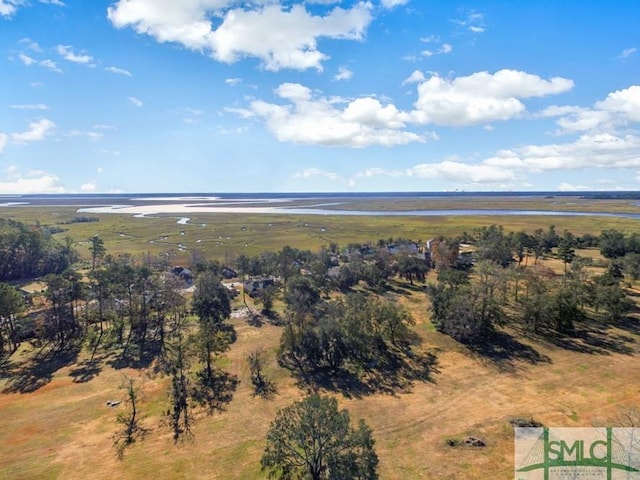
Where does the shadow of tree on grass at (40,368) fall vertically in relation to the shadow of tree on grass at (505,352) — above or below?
below

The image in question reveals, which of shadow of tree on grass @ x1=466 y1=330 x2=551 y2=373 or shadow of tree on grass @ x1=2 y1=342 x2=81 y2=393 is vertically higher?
shadow of tree on grass @ x1=466 y1=330 x2=551 y2=373

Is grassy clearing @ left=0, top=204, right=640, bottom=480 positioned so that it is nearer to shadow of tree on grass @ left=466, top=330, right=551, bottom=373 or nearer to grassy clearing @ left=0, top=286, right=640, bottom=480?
grassy clearing @ left=0, top=286, right=640, bottom=480

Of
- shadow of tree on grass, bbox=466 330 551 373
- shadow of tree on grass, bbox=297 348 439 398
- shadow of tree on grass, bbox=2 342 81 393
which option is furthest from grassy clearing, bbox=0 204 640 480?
shadow of tree on grass, bbox=297 348 439 398

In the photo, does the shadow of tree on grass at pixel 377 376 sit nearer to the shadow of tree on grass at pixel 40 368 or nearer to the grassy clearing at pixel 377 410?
the grassy clearing at pixel 377 410

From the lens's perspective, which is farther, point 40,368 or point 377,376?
point 40,368

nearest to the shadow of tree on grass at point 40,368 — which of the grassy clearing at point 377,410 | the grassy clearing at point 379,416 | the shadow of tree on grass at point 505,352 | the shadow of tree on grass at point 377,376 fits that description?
the grassy clearing at point 377,410

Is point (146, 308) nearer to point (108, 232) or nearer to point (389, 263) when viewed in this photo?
point (389, 263)

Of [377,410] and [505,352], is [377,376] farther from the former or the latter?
[505,352]

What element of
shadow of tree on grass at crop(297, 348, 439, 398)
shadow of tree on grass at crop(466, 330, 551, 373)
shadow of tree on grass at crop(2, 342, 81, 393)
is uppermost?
shadow of tree on grass at crop(466, 330, 551, 373)

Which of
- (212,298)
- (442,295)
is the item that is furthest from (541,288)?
(212,298)

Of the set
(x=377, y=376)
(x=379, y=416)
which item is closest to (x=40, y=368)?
(x=377, y=376)

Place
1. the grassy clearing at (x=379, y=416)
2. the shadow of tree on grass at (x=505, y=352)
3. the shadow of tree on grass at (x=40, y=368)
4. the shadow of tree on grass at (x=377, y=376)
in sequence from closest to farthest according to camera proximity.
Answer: the grassy clearing at (x=379, y=416) < the shadow of tree on grass at (x=377, y=376) < the shadow of tree on grass at (x=40, y=368) < the shadow of tree on grass at (x=505, y=352)
